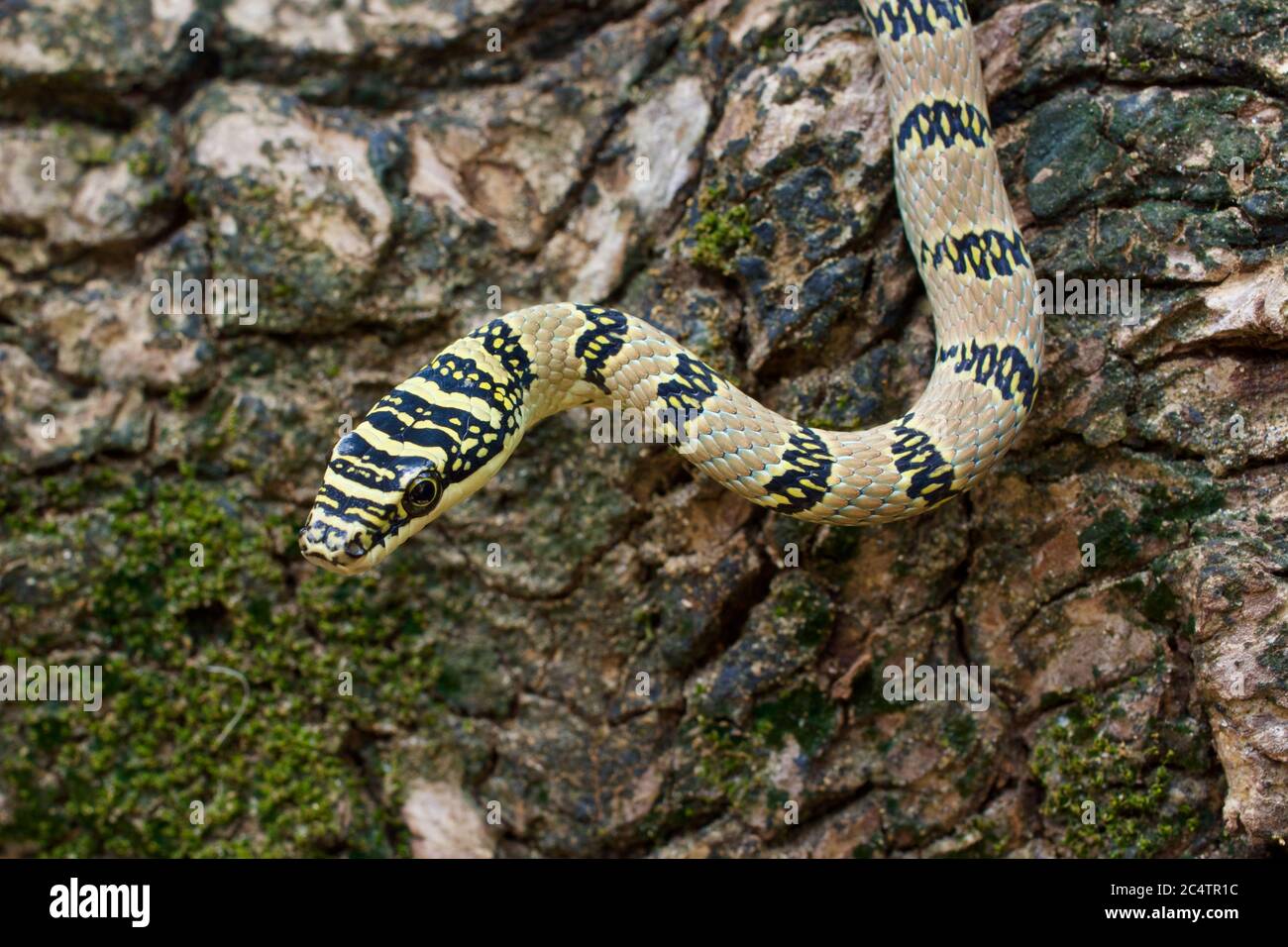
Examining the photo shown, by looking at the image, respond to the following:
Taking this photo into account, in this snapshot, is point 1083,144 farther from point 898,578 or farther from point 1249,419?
point 898,578

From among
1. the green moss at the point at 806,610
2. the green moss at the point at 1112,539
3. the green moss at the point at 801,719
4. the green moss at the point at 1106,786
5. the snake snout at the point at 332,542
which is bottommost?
the green moss at the point at 1106,786

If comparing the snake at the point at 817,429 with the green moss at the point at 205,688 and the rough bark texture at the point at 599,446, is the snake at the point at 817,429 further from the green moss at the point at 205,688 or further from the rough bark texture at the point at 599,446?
the green moss at the point at 205,688

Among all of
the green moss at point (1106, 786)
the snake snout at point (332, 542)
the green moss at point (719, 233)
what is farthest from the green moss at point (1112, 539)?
the snake snout at point (332, 542)

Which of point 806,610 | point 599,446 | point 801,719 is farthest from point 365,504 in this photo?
point 801,719

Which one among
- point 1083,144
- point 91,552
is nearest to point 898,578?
point 1083,144

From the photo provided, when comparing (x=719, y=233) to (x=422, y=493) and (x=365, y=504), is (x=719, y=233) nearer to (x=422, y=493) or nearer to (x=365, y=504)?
(x=422, y=493)

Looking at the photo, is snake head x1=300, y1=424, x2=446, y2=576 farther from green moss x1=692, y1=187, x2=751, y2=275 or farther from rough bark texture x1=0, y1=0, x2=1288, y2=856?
green moss x1=692, y1=187, x2=751, y2=275
